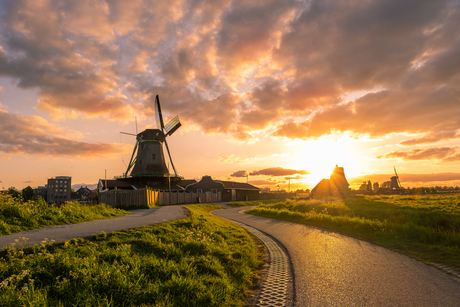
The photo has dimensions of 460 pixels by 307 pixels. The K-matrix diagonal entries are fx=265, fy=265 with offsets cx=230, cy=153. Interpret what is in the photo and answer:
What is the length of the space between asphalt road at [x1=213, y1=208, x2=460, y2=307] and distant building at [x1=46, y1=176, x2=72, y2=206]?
3326 centimetres

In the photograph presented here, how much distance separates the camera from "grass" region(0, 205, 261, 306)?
469 centimetres

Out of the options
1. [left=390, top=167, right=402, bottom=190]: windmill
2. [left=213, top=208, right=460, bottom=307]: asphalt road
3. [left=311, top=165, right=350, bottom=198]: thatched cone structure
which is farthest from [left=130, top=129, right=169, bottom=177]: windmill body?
[left=390, top=167, right=402, bottom=190]: windmill

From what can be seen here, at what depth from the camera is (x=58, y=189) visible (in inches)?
1339

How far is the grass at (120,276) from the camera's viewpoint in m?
4.69

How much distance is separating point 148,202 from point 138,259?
24.0 m

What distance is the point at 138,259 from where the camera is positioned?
6488mm

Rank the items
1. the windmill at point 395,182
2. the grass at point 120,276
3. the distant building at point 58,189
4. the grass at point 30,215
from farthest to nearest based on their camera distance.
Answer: the windmill at point 395,182 < the distant building at point 58,189 < the grass at point 30,215 < the grass at point 120,276

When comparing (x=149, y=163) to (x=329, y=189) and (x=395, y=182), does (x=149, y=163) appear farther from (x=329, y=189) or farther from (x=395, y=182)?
(x=395, y=182)

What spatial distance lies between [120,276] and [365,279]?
5698 millimetres

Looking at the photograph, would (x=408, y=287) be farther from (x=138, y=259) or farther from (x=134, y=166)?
(x=134, y=166)

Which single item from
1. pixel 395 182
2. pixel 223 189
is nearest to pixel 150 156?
pixel 223 189

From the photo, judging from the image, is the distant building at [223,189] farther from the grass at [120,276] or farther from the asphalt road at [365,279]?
the grass at [120,276]

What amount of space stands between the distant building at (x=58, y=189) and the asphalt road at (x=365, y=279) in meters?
33.3

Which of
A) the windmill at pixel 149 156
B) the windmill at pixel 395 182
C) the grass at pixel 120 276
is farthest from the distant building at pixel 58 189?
the windmill at pixel 395 182
